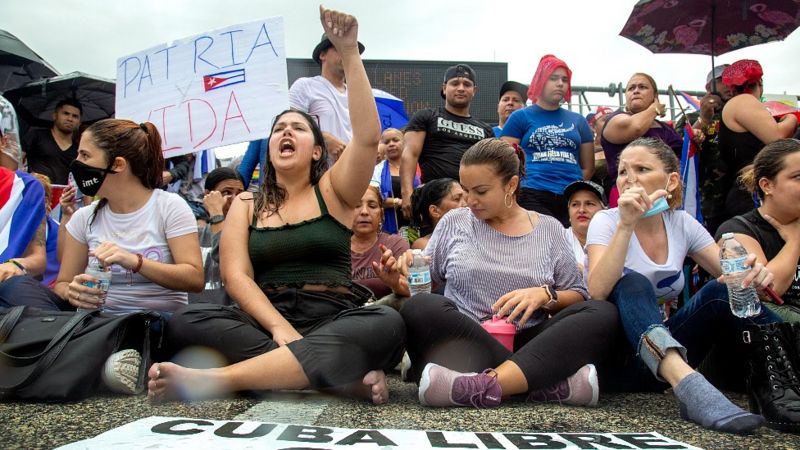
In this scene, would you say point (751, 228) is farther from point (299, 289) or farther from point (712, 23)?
point (712, 23)

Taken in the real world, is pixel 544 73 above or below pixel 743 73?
above

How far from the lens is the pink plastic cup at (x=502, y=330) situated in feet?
8.72

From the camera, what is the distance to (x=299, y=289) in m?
2.80

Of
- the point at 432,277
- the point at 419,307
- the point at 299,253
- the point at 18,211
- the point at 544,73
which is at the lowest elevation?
the point at 419,307

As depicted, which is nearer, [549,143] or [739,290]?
[739,290]

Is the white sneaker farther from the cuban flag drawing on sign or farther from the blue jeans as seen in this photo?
the cuban flag drawing on sign

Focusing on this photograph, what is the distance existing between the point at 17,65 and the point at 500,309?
20.5 ft

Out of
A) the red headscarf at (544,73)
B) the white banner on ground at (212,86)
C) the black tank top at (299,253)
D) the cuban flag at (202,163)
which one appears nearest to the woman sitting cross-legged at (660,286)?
the black tank top at (299,253)

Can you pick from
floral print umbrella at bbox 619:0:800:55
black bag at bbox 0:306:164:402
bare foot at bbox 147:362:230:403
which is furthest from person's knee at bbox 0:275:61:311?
floral print umbrella at bbox 619:0:800:55

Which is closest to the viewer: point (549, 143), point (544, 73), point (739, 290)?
point (739, 290)

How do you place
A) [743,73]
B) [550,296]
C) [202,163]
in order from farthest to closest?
[202,163] → [743,73] → [550,296]

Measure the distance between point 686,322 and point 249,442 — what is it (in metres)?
1.87

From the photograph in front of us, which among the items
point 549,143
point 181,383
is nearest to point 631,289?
point 181,383

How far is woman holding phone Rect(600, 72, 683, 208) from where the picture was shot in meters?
4.67
